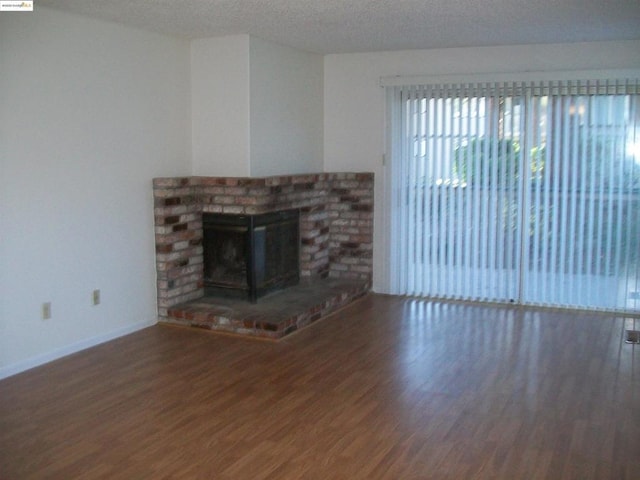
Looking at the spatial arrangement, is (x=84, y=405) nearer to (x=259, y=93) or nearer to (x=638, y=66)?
A: (x=259, y=93)

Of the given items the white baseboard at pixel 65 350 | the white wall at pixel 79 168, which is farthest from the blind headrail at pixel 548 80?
the white baseboard at pixel 65 350

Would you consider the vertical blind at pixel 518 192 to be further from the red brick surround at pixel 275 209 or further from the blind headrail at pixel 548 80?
the red brick surround at pixel 275 209

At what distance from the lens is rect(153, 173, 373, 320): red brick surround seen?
5.80m

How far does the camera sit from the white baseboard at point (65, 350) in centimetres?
453

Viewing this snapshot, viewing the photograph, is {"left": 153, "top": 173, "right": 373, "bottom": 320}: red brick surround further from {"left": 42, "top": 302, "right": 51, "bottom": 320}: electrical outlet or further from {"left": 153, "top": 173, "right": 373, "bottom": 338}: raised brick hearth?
{"left": 42, "top": 302, "right": 51, "bottom": 320}: electrical outlet

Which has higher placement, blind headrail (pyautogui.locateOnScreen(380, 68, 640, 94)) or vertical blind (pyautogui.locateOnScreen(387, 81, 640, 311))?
blind headrail (pyautogui.locateOnScreen(380, 68, 640, 94))

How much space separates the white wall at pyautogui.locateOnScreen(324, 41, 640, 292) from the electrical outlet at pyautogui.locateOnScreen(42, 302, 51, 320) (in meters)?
3.26

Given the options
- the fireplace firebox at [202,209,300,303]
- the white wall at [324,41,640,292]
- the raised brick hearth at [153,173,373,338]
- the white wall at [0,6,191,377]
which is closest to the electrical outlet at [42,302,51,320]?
the white wall at [0,6,191,377]

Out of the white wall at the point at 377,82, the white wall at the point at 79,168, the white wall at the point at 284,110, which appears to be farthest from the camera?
the white wall at the point at 377,82

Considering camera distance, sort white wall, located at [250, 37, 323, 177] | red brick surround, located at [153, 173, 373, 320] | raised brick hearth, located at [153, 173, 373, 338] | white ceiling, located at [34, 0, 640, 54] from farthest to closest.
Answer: white wall, located at [250, 37, 323, 177] → red brick surround, located at [153, 173, 373, 320] → raised brick hearth, located at [153, 173, 373, 338] → white ceiling, located at [34, 0, 640, 54]

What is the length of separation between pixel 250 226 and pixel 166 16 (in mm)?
1774

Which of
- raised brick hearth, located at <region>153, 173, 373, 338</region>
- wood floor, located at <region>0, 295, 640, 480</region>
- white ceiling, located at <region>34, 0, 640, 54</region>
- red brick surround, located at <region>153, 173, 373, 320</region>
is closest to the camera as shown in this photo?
wood floor, located at <region>0, 295, 640, 480</region>

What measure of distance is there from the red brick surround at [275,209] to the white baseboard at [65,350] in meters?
0.35

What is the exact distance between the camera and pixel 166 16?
16.3 feet
